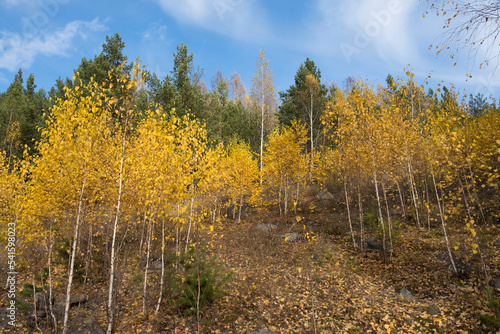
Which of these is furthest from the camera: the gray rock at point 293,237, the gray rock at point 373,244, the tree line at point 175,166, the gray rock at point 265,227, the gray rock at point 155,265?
the gray rock at point 265,227

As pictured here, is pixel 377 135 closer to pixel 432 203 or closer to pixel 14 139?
pixel 432 203

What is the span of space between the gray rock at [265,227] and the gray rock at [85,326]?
25.7ft

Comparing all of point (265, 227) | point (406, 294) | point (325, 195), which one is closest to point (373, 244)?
point (406, 294)

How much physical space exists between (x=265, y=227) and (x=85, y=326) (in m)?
8.42

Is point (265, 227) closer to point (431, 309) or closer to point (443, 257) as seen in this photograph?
point (443, 257)

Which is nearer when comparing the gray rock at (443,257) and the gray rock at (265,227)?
the gray rock at (443,257)

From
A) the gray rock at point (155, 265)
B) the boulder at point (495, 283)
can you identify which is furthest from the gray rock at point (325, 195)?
the gray rock at point (155, 265)

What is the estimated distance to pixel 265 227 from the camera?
494 inches

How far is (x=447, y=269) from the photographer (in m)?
6.79

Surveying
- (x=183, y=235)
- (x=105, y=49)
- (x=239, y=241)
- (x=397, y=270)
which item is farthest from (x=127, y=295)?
(x=105, y=49)

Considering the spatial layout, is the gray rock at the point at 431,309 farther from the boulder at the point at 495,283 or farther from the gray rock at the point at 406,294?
the boulder at the point at 495,283

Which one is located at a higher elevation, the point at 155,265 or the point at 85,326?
the point at 155,265

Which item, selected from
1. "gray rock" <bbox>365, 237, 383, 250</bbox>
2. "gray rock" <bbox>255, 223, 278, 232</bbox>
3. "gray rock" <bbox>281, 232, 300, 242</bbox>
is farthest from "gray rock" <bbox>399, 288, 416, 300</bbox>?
"gray rock" <bbox>255, 223, 278, 232</bbox>

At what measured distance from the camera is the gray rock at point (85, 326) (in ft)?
17.1
